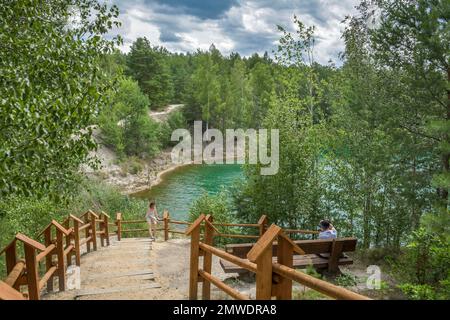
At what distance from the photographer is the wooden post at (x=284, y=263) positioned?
323cm

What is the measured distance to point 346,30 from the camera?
56.0 feet

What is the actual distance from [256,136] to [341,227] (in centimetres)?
528

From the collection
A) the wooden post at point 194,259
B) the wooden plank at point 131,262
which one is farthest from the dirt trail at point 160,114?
the wooden post at point 194,259

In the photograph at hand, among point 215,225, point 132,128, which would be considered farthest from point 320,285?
point 132,128


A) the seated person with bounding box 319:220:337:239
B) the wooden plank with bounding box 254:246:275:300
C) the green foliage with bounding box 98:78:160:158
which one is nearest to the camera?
the wooden plank with bounding box 254:246:275:300

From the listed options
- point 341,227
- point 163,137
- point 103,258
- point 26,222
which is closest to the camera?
point 103,258

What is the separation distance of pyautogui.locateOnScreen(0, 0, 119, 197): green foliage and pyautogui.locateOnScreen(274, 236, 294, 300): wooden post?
2729 mm

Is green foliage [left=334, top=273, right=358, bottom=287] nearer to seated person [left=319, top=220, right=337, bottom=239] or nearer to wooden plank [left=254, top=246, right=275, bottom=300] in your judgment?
seated person [left=319, top=220, right=337, bottom=239]

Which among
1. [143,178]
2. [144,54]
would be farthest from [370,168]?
[144,54]

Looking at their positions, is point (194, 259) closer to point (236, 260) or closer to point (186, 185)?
point (236, 260)

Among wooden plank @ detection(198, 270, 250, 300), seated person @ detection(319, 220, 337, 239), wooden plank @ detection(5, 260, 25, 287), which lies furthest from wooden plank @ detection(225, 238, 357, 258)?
wooden plank @ detection(5, 260, 25, 287)

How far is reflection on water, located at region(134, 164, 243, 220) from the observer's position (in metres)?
29.5
